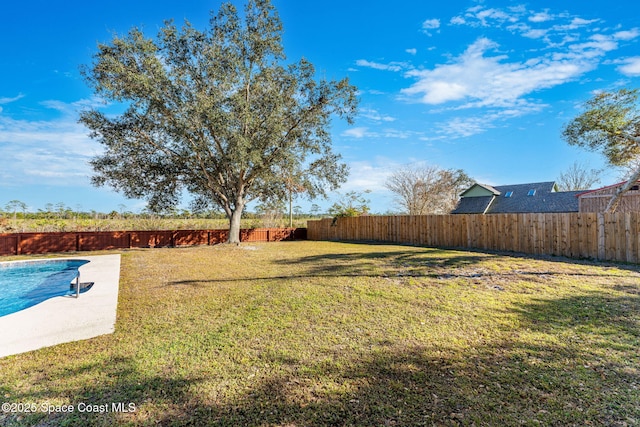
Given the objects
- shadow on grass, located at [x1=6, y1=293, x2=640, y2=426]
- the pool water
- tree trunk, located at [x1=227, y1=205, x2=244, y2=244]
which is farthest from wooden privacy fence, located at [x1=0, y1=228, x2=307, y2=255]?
shadow on grass, located at [x1=6, y1=293, x2=640, y2=426]

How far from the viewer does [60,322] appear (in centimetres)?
381

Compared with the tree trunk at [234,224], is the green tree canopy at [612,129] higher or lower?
higher

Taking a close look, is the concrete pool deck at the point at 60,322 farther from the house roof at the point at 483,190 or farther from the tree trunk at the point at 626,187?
the house roof at the point at 483,190

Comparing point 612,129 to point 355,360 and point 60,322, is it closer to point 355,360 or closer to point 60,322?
point 355,360

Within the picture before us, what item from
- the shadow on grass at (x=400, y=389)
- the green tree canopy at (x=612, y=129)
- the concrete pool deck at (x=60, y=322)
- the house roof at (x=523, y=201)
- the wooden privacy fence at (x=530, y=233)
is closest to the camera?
the shadow on grass at (x=400, y=389)

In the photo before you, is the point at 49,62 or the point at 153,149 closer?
the point at 49,62

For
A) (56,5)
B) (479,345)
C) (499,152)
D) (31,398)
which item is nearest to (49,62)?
(56,5)

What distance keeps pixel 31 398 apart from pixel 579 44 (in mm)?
13183

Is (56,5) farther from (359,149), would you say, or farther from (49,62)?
(359,149)

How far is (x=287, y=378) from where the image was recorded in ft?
7.94

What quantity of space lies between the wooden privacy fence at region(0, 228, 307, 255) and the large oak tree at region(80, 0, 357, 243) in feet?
8.06

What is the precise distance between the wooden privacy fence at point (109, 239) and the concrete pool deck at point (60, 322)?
10.5m

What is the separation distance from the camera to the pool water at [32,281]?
6.30 meters

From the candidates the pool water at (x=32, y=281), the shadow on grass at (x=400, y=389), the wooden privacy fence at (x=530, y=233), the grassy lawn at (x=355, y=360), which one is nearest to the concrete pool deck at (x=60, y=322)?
the grassy lawn at (x=355, y=360)
